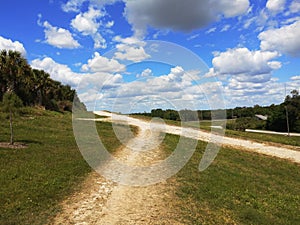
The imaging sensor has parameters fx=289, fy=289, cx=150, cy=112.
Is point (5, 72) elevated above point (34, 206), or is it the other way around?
point (5, 72)

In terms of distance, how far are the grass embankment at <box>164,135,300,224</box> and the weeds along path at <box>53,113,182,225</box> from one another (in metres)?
0.63

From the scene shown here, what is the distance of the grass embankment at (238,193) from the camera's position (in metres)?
10.5

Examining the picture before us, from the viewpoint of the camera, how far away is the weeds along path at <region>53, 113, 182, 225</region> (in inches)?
369

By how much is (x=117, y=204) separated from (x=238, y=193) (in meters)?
5.95

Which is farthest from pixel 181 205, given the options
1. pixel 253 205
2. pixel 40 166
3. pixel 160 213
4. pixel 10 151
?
pixel 10 151

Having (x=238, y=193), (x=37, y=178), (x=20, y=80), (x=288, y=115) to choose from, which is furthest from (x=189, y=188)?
(x=288, y=115)

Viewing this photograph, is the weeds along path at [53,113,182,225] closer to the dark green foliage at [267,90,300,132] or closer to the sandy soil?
the sandy soil

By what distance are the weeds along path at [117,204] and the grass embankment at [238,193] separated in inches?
24.6

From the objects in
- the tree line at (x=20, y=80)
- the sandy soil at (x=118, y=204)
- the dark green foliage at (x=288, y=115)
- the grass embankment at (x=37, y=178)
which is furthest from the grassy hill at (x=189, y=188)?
the dark green foliage at (x=288, y=115)

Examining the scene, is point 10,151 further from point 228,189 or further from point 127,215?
point 228,189

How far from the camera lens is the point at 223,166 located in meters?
19.6

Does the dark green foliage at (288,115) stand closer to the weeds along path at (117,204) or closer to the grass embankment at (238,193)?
the grass embankment at (238,193)

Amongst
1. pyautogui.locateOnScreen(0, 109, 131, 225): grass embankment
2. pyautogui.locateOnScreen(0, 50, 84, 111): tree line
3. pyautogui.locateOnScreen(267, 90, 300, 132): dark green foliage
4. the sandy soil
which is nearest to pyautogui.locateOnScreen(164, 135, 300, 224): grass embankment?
the sandy soil

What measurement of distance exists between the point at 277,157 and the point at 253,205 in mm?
15708
